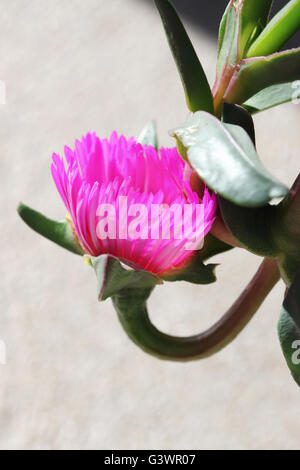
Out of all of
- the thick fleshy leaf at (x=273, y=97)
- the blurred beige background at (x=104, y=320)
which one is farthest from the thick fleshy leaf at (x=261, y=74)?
the blurred beige background at (x=104, y=320)

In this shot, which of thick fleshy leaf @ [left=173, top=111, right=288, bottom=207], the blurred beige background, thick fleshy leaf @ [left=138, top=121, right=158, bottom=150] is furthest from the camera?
the blurred beige background

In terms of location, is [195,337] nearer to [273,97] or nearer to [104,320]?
[273,97]

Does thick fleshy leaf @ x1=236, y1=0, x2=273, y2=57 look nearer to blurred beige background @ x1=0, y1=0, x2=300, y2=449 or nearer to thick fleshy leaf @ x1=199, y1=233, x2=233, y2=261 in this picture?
thick fleshy leaf @ x1=199, y1=233, x2=233, y2=261

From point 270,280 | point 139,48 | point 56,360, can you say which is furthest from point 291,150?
point 270,280

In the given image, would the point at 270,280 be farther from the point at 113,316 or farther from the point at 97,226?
the point at 113,316

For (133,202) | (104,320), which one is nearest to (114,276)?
(133,202)

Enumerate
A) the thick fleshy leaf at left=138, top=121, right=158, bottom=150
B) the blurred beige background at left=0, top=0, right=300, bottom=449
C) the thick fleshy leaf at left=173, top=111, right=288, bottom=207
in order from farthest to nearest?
the blurred beige background at left=0, top=0, right=300, bottom=449
the thick fleshy leaf at left=138, top=121, right=158, bottom=150
the thick fleshy leaf at left=173, top=111, right=288, bottom=207

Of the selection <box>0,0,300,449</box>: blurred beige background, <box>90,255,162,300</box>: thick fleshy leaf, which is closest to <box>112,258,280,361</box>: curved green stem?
<box>90,255,162,300</box>: thick fleshy leaf
